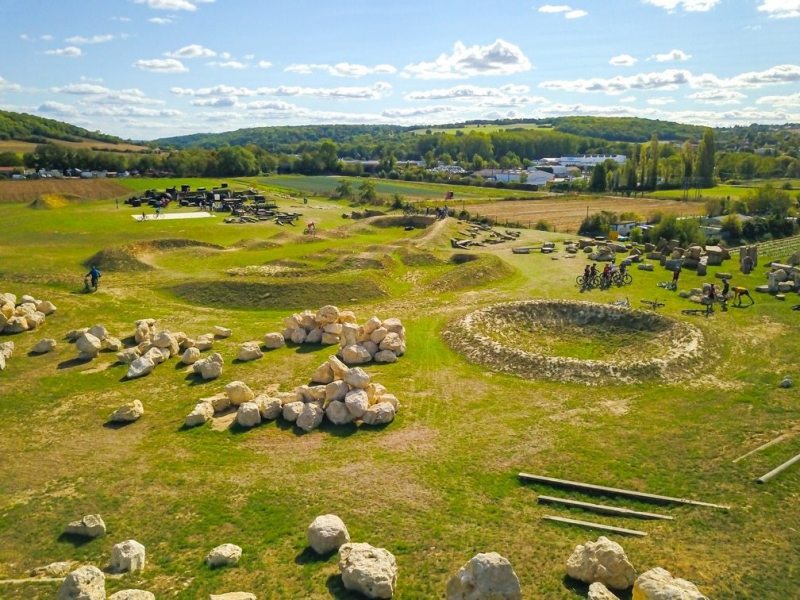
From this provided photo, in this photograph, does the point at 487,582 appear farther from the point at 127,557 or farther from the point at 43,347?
the point at 43,347

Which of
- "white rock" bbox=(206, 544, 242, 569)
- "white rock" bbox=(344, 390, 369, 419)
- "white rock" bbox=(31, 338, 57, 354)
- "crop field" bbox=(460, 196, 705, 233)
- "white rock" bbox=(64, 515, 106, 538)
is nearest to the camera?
"white rock" bbox=(206, 544, 242, 569)

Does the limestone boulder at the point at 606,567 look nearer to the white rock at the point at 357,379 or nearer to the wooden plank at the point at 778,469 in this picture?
the wooden plank at the point at 778,469

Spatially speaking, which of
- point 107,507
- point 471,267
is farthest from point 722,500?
point 471,267

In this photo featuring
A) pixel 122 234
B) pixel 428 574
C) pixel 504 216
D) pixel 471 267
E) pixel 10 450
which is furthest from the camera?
pixel 504 216

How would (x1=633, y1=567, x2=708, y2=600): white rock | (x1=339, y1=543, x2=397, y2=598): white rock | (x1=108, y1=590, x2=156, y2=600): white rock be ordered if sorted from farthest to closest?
(x1=339, y1=543, x2=397, y2=598): white rock → (x1=108, y1=590, x2=156, y2=600): white rock → (x1=633, y1=567, x2=708, y2=600): white rock

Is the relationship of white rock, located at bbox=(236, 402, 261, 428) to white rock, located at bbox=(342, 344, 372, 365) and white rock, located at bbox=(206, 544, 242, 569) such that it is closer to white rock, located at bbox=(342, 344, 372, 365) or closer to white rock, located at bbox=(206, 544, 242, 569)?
white rock, located at bbox=(342, 344, 372, 365)

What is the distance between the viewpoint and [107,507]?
63.6 feet

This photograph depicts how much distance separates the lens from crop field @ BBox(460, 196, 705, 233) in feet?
298

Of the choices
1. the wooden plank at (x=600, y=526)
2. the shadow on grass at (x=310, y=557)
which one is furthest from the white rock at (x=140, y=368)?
the wooden plank at (x=600, y=526)

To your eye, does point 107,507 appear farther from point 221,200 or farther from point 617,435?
point 221,200

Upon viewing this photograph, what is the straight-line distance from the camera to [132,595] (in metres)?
14.2

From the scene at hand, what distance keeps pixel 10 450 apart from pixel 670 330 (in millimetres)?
32996

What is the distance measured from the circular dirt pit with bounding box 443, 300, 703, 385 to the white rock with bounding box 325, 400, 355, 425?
898 cm

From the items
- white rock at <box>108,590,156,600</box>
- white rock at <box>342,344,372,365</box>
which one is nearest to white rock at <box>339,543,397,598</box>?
white rock at <box>108,590,156,600</box>
